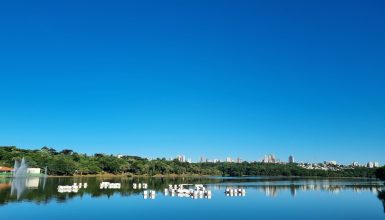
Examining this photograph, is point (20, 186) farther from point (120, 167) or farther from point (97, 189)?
point (120, 167)

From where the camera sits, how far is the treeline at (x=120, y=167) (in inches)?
3937

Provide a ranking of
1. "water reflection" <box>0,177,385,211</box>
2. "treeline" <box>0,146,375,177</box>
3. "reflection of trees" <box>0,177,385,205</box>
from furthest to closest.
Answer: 1. "treeline" <box>0,146,375,177</box>
2. "water reflection" <box>0,177,385,211</box>
3. "reflection of trees" <box>0,177,385,205</box>

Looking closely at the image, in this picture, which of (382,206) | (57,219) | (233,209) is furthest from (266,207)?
(57,219)

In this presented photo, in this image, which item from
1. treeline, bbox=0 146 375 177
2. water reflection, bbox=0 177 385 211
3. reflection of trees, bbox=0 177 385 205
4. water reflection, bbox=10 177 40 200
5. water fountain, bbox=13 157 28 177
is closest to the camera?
reflection of trees, bbox=0 177 385 205

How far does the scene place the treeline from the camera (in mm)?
100000

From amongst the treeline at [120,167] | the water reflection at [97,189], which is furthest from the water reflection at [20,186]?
the treeline at [120,167]

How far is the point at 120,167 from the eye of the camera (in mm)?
120625

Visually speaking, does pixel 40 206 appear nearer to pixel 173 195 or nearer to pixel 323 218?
pixel 173 195

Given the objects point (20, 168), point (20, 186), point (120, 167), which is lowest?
point (20, 186)

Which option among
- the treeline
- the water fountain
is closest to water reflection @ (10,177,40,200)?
the water fountain

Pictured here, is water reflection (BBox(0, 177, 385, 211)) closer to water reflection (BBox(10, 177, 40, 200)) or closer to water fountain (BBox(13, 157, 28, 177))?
water reflection (BBox(10, 177, 40, 200))

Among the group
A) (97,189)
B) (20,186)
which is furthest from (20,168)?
(97,189)

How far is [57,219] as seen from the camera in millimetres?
29203

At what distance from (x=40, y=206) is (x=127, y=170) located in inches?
3651
